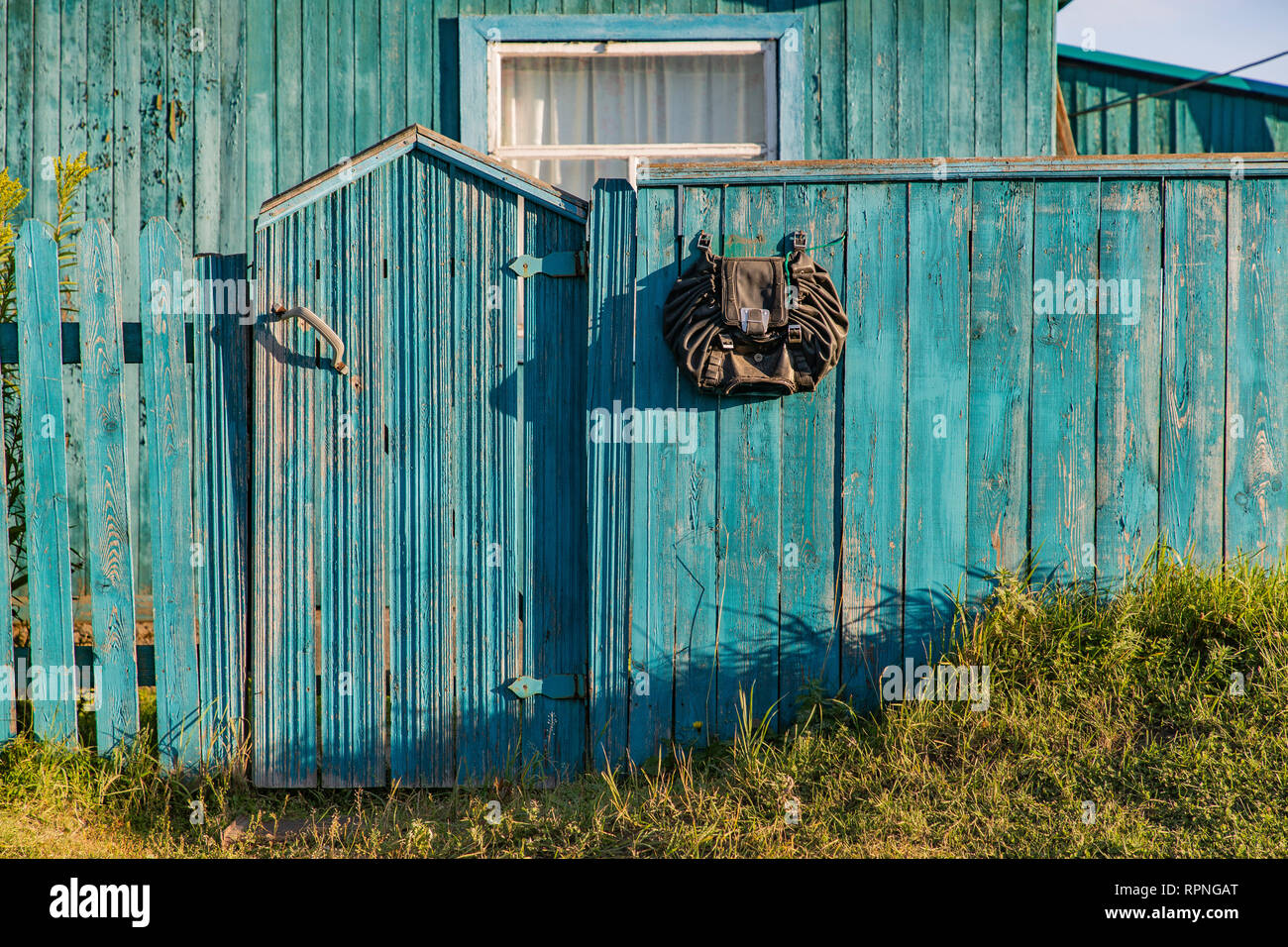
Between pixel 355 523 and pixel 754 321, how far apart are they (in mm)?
1628

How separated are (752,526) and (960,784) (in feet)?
3.62

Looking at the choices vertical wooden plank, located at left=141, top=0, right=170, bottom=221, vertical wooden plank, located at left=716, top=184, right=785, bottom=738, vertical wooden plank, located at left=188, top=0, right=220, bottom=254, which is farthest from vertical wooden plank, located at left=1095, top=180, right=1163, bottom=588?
vertical wooden plank, located at left=141, top=0, right=170, bottom=221

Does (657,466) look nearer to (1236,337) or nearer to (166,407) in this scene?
(166,407)

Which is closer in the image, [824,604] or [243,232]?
[824,604]

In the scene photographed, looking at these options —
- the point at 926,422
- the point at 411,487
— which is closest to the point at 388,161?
the point at 411,487

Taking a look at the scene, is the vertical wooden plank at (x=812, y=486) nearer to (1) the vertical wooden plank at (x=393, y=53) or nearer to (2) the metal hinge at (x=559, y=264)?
(2) the metal hinge at (x=559, y=264)

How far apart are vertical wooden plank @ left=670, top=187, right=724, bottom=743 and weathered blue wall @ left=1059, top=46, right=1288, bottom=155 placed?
5802 millimetres

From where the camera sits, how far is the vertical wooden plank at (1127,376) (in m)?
3.45

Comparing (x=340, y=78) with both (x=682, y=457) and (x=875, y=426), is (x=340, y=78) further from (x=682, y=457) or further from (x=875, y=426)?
(x=875, y=426)

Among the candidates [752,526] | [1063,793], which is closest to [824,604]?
[752,526]

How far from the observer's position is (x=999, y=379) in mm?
3467

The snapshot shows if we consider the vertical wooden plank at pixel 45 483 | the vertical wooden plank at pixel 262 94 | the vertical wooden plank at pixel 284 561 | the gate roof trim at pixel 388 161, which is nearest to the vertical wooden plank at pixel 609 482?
the gate roof trim at pixel 388 161

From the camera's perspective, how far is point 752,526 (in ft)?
11.4

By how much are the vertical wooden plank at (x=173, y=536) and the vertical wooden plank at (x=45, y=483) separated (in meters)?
0.33
